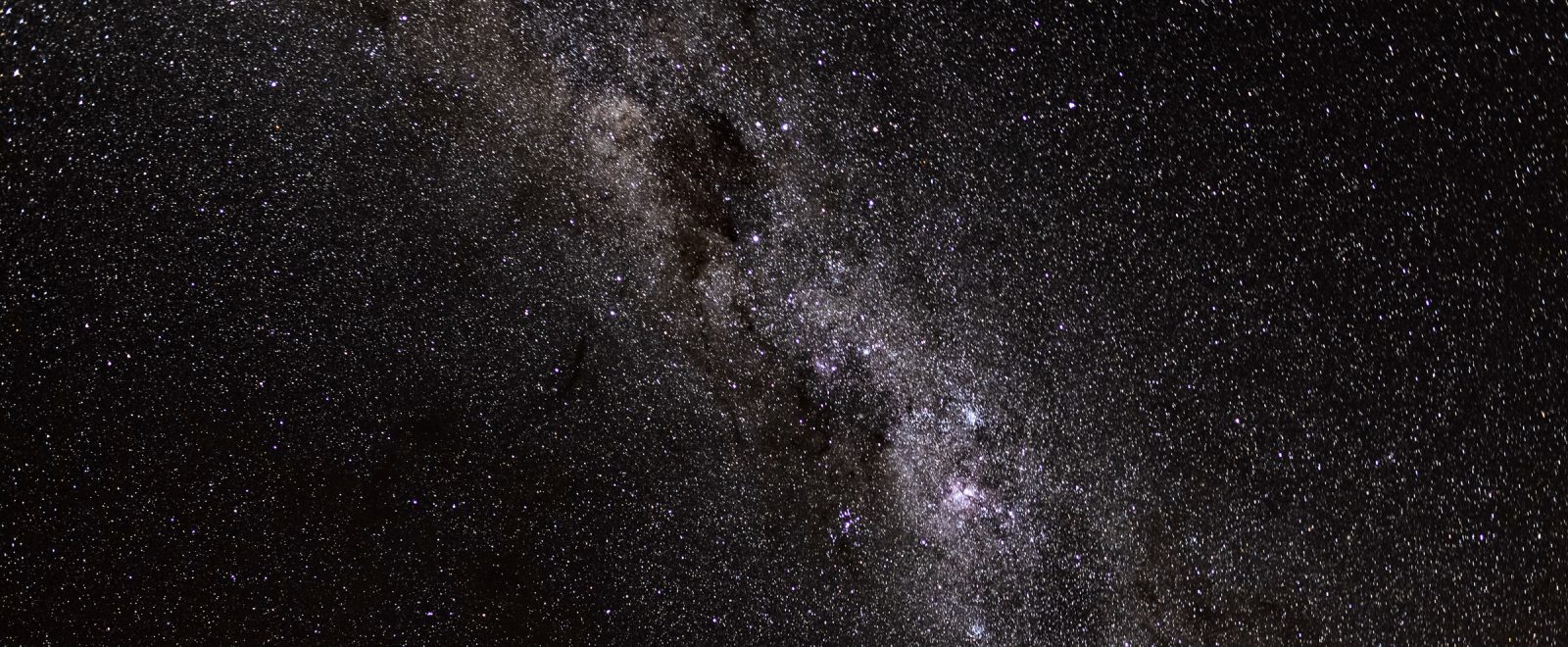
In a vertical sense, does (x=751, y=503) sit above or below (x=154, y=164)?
below

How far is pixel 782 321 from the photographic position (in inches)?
49.0

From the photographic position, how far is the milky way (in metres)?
1.11

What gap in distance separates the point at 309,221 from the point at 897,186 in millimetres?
1022

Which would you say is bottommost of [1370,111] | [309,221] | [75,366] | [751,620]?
[751,620]

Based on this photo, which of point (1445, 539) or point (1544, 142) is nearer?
point (1544, 142)

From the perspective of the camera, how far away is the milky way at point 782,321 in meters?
1.11

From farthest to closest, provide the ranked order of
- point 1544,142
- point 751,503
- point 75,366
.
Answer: point 751,503 → point 75,366 → point 1544,142

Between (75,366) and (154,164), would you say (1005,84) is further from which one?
(75,366)

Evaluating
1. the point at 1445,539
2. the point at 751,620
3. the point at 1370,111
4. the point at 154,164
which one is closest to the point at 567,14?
the point at 154,164

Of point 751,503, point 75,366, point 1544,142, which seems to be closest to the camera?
point 1544,142

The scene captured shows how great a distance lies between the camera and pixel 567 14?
3.69ft

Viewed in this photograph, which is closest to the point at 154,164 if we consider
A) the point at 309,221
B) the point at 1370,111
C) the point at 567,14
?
the point at 309,221

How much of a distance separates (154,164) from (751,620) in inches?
52.1

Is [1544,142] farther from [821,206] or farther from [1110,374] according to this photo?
[821,206]
